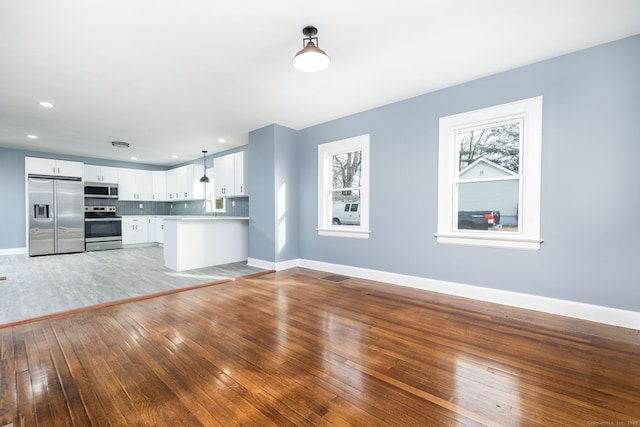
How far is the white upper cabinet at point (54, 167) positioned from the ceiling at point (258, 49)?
104 inches

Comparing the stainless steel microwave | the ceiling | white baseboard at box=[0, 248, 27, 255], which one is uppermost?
the ceiling

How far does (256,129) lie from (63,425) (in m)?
4.68

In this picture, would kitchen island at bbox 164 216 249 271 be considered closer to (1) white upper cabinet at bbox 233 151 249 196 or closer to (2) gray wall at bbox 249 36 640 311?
(1) white upper cabinet at bbox 233 151 249 196

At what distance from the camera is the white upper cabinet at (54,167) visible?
632cm

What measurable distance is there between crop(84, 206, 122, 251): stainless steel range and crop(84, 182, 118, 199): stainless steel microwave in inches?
12.5

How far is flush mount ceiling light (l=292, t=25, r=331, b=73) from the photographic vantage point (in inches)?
88.3

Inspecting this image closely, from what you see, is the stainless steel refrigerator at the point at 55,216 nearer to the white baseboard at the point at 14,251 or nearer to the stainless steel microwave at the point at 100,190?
the stainless steel microwave at the point at 100,190

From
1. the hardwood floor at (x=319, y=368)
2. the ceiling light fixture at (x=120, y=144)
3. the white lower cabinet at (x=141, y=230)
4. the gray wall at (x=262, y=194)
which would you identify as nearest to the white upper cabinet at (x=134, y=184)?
the white lower cabinet at (x=141, y=230)

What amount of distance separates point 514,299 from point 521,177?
1.34 meters

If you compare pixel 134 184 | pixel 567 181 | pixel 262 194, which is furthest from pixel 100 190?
pixel 567 181

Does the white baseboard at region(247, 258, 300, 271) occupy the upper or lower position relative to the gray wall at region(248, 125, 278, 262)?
lower

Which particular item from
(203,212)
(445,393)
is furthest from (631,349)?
(203,212)

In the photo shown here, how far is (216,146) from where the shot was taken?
660cm

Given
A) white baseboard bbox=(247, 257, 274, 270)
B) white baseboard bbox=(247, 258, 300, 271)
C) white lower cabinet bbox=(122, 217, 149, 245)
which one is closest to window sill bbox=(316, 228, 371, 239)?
white baseboard bbox=(247, 258, 300, 271)
